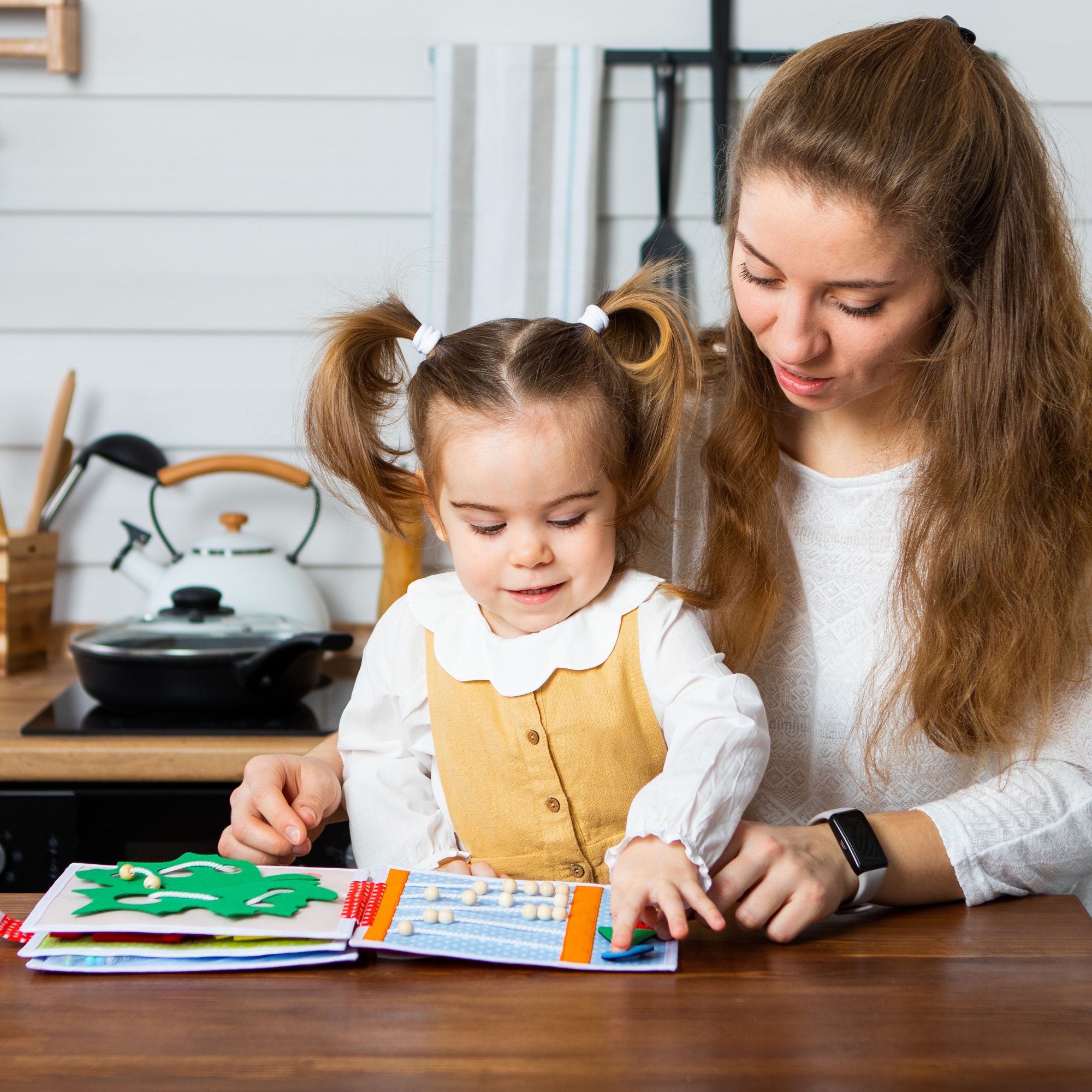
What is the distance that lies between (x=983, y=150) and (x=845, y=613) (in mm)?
453

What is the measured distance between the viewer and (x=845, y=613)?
1157mm

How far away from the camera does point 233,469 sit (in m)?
1.84

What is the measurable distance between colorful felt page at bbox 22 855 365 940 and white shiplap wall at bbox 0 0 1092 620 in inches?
48.1

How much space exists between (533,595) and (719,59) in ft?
3.91

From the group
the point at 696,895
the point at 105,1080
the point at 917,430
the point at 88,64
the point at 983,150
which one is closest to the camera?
the point at 105,1080

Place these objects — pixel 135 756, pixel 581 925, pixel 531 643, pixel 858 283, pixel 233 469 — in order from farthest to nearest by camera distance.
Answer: pixel 233 469 < pixel 135 756 < pixel 531 643 < pixel 858 283 < pixel 581 925

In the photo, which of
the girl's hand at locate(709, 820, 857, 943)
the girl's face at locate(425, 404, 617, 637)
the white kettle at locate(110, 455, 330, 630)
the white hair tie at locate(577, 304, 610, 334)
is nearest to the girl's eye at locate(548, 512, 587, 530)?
the girl's face at locate(425, 404, 617, 637)

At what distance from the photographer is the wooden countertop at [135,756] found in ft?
4.66

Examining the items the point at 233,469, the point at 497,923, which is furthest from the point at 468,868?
Answer: the point at 233,469

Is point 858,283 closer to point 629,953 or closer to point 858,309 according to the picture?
point 858,309

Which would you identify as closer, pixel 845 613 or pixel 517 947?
pixel 517 947

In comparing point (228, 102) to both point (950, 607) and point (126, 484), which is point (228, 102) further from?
point (950, 607)

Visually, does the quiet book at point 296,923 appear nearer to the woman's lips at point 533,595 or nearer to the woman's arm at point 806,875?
the woman's arm at point 806,875

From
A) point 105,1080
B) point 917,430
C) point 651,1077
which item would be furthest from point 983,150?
point 105,1080
